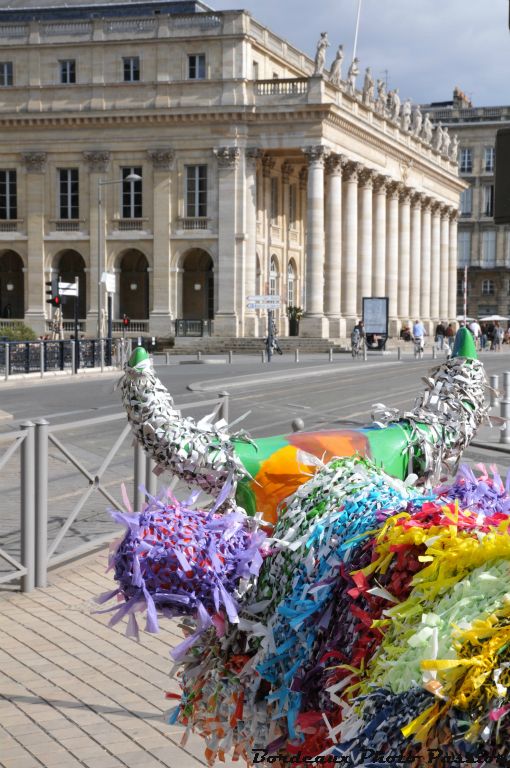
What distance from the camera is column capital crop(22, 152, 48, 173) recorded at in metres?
63.0

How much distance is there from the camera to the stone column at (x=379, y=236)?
72812 mm

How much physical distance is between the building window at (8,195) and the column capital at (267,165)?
14181mm

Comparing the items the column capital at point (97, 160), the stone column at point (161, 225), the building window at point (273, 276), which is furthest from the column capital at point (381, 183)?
the column capital at point (97, 160)

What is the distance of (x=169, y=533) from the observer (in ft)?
8.27

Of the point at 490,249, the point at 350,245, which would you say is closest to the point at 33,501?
the point at 350,245

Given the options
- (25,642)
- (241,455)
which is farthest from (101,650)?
(241,455)

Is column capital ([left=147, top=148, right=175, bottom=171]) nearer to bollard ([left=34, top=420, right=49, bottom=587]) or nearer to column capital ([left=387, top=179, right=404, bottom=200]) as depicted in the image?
column capital ([left=387, top=179, right=404, bottom=200])

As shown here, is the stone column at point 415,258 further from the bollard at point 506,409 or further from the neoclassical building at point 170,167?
the bollard at point 506,409

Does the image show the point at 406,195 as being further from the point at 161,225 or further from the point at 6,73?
the point at 6,73

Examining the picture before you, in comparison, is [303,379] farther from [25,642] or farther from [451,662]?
[451,662]

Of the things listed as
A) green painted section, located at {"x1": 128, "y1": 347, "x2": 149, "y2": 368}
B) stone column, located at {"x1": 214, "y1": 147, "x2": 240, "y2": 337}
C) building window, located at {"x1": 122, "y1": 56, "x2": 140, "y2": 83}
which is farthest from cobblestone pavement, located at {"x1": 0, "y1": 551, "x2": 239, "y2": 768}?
building window, located at {"x1": 122, "y1": 56, "x2": 140, "y2": 83}

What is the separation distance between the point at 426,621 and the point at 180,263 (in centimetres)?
6144

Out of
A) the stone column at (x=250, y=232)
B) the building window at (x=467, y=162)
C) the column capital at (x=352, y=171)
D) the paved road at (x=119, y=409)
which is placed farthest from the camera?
the building window at (x=467, y=162)

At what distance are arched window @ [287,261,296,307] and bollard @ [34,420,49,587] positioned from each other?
6190 cm
